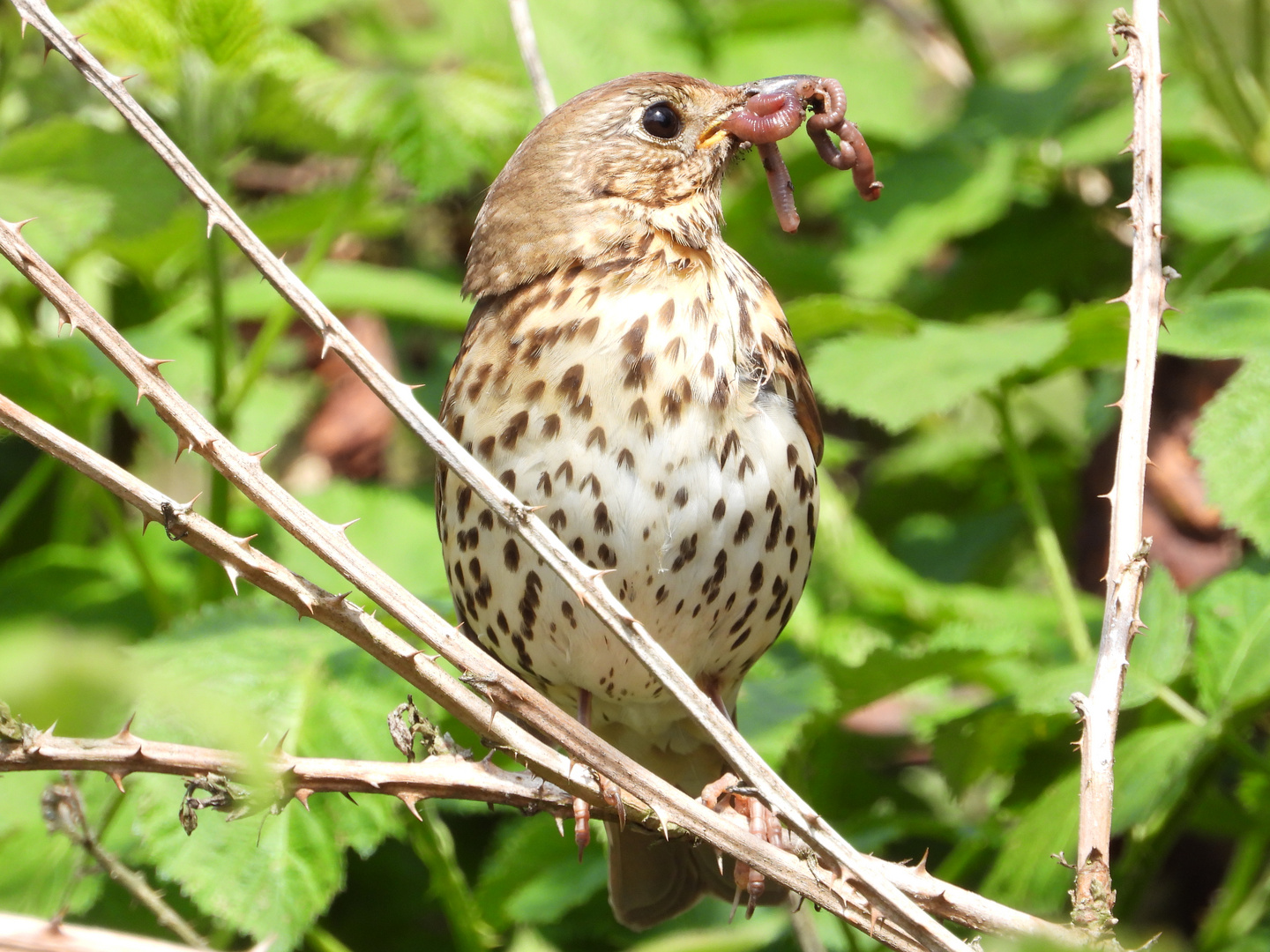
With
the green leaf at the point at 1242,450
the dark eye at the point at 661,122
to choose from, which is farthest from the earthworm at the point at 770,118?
the green leaf at the point at 1242,450

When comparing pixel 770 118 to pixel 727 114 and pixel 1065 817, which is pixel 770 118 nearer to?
pixel 727 114

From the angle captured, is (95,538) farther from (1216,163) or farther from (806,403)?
(1216,163)

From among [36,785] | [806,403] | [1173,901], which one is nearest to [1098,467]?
[1173,901]

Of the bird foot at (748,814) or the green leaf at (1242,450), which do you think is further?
the green leaf at (1242,450)

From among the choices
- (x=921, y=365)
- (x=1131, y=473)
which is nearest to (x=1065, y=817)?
(x=1131, y=473)

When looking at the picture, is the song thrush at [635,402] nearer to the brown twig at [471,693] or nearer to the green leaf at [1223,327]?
the brown twig at [471,693]

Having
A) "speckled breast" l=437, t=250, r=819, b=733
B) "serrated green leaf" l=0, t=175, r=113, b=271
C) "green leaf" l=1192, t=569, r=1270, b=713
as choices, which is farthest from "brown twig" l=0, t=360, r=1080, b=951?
"serrated green leaf" l=0, t=175, r=113, b=271
